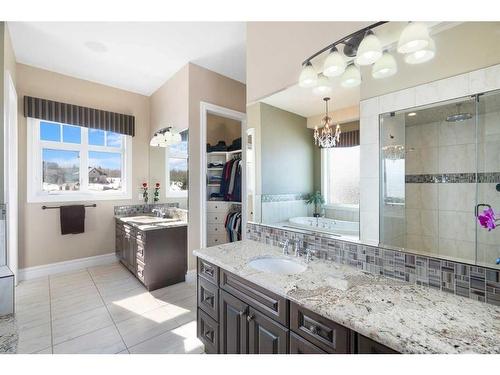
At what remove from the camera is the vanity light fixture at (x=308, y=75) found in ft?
5.14

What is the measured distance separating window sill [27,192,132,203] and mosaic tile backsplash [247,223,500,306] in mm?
3283

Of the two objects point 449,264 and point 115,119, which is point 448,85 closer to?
point 449,264

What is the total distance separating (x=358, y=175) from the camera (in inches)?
56.9

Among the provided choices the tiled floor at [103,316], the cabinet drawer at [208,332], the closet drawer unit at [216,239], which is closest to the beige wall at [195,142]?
the closet drawer unit at [216,239]

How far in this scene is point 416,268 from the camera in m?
1.17

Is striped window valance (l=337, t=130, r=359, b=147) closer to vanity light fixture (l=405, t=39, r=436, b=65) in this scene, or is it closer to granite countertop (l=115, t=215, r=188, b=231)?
vanity light fixture (l=405, t=39, r=436, b=65)

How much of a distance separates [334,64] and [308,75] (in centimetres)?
19

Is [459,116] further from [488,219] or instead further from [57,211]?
[57,211]

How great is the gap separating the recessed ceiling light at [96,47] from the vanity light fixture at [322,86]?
2.49 metres

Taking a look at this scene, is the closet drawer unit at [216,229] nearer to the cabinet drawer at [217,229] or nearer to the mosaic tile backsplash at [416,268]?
the cabinet drawer at [217,229]

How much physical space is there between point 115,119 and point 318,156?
Result: 3.38 metres

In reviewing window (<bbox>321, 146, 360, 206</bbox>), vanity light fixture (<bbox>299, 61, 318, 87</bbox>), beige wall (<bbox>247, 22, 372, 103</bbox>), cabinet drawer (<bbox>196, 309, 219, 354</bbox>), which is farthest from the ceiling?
cabinet drawer (<bbox>196, 309, 219, 354</bbox>)

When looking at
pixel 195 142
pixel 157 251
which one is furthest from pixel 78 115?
pixel 157 251
